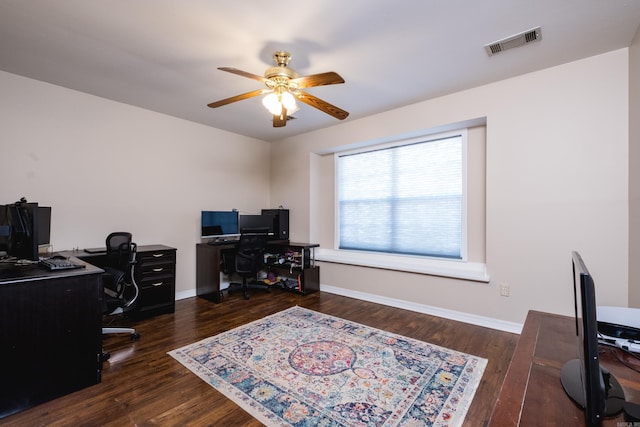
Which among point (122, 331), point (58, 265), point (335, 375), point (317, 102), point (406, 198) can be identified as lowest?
point (335, 375)

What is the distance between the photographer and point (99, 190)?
11.1ft

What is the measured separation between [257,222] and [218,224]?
2.10 feet

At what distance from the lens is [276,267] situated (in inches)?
193

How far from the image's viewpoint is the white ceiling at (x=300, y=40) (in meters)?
1.92

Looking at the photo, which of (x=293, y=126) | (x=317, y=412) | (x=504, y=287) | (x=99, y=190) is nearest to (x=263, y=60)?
(x=293, y=126)

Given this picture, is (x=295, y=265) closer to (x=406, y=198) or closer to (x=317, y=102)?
(x=406, y=198)

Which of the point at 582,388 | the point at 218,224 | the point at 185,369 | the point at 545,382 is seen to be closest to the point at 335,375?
the point at 185,369

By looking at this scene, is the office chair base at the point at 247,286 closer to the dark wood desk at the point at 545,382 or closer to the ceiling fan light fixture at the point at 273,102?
the ceiling fan light fixture at the point at 273,102

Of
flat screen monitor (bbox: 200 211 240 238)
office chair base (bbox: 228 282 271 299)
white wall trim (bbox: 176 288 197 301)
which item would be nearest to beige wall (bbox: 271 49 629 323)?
office chair base (bbox: 228 282 271 299)

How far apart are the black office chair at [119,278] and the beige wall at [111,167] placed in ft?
2.34

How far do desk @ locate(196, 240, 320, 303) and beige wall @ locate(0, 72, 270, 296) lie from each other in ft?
0.70

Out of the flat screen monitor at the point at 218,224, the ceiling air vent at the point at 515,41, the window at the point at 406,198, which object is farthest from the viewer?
the flat screen monitor at the point at 218,224

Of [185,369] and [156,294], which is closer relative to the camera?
[185,369]

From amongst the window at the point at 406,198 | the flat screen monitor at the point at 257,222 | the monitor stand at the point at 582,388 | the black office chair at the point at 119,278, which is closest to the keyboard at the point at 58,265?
the black office chair at the point at 119,278
